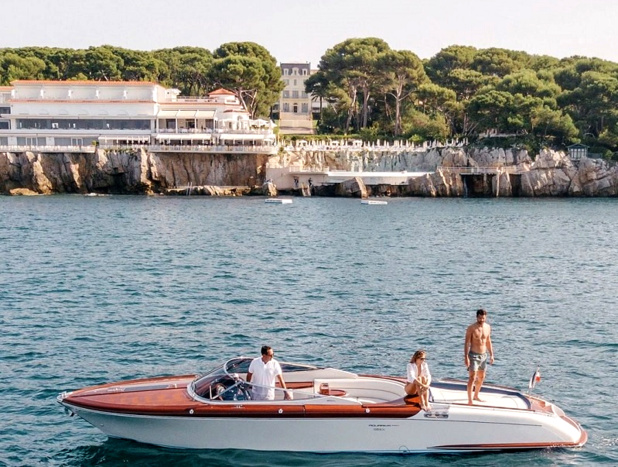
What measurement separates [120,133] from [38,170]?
12.6m

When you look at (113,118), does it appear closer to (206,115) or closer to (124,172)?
(124,172)

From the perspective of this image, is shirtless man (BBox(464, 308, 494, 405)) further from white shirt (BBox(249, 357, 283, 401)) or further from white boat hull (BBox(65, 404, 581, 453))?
white shirt (BBox(249, 357, 283, 401))

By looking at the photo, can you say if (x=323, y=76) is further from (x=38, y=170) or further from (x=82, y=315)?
(x=82, y=315)

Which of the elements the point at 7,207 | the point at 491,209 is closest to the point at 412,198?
the point at 491,209

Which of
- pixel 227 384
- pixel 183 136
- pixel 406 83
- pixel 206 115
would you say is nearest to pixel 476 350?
→ pixel 227 384

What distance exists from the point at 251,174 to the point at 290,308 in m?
69.8

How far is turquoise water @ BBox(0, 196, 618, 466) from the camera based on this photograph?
75.2ft

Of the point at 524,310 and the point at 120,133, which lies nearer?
the point at 524,310

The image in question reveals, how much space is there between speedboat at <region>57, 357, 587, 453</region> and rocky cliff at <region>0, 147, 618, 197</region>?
82.7 meters

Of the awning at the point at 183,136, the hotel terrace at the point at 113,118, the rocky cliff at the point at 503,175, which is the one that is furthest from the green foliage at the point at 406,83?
the awning at the point at 183,136

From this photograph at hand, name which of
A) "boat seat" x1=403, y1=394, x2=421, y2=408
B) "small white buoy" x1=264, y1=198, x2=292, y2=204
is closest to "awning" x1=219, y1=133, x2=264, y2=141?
"small white buoy" x1=264, y1=198, x2=292, y2=204

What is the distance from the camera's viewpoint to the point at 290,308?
37.6 m

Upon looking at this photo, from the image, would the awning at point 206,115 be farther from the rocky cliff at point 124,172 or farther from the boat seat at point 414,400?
the boat seat at point 414,400

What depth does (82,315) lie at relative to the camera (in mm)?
35781
